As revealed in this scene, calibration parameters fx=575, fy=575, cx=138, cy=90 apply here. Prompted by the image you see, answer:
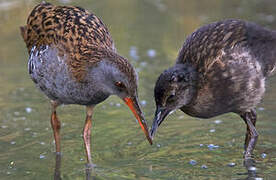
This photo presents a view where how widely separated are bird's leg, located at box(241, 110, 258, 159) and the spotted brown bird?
1429 millimetres

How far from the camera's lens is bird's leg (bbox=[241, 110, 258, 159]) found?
7.36 meters

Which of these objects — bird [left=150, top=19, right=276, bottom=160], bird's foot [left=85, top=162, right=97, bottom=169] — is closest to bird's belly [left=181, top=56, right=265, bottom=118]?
bird [left=150, top=19, right=276, bottom=160]

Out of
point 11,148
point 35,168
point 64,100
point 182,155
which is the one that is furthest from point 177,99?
point 11,148

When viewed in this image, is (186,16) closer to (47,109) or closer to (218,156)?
(47,109)

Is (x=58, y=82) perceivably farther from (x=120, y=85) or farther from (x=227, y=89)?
(x=227, y=89)

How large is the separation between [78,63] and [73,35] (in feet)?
1.38

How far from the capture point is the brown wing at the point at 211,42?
276 inches

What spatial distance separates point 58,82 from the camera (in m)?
7.22

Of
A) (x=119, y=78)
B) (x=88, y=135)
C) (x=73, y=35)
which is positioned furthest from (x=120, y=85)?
(x=88, y=135)

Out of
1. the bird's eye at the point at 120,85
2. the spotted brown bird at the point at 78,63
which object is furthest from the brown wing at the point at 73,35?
the bird's eye at the point at 120,85

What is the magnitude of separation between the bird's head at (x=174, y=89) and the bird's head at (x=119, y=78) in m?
0.26

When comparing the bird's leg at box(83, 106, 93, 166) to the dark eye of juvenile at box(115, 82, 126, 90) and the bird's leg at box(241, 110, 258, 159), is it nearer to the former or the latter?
the dark eye of juvenile at box(115, 82, 126, 90)

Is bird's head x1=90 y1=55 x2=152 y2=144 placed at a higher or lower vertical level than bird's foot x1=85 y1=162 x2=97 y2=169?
higher

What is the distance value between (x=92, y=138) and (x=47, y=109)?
5.49 feet
